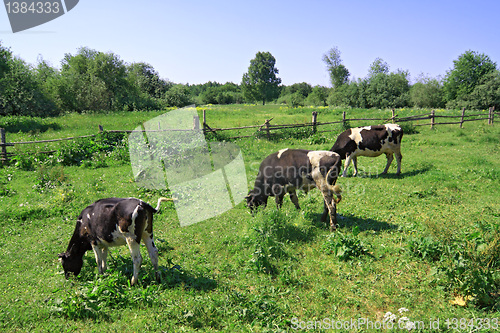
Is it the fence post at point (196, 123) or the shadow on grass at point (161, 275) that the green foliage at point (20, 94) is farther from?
the shadow on grass at point (161, 275)

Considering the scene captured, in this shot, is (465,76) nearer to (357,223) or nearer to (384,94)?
(384,94)

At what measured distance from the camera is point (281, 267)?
228 inches

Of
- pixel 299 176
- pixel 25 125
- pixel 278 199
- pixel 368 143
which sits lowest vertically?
pixel 278 199

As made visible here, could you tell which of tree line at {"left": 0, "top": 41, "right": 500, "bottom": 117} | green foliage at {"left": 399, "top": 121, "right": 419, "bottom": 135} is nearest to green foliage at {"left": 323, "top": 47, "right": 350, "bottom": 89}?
tree line at {"left": 0, "top": 41, "right": 500, "bottom": 117}

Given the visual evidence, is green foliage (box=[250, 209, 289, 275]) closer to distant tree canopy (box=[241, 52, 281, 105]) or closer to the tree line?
the tree line

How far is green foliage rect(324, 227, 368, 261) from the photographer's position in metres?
5.98

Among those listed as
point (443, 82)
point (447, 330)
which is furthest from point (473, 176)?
point (443, 82)

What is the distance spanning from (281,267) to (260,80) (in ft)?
226

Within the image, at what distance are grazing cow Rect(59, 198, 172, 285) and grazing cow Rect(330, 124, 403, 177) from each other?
8.04 metres

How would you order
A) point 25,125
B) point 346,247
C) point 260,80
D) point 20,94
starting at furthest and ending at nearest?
1. point 260,80
2. point 20,94
3. point 25,125
4. point 346,247

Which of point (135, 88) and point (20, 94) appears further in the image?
point (135, 88)

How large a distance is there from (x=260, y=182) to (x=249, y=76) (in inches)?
2634

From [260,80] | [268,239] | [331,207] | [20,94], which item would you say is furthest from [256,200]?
[260,80]

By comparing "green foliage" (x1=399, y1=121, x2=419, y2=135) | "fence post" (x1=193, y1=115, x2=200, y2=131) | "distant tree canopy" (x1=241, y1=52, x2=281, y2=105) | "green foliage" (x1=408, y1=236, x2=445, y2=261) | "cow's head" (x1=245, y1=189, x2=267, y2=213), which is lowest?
"green foliage" (x1=408, y1=236, x2=445, y2=261)
